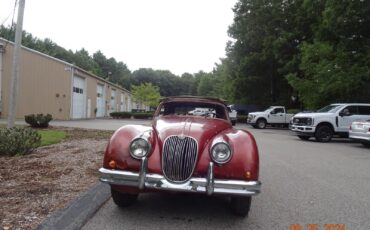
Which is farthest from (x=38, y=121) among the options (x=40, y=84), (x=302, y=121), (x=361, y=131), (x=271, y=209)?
(x=271, y=209)

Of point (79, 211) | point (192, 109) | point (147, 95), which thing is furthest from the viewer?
point (147, 95)

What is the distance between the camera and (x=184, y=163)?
455 centimetres

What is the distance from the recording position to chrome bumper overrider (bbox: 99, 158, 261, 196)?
4410 mm

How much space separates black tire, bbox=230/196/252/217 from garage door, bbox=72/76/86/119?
1344 inches

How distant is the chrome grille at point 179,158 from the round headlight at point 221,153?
22 cm

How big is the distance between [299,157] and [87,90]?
3326 centimetres

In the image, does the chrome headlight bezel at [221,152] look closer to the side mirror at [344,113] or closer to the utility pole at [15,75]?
the utility pole at [15,75]

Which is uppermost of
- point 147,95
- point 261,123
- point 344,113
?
point 147,95

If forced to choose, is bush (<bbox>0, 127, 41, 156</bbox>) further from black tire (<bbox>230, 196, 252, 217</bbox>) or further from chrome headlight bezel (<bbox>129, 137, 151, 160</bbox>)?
black tire (<bbox>230, 196, 252, 217</bbox>)

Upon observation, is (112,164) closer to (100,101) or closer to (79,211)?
(79,211)

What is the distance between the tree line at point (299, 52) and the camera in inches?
901

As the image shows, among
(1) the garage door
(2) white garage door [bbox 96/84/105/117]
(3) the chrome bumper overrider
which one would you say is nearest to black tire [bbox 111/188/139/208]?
(3) the chrome bumper overrider

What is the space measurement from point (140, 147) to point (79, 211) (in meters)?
1.14


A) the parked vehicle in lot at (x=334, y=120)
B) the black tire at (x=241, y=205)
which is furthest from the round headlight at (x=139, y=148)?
the parked vehicle in lot at (x=334, y=120)
